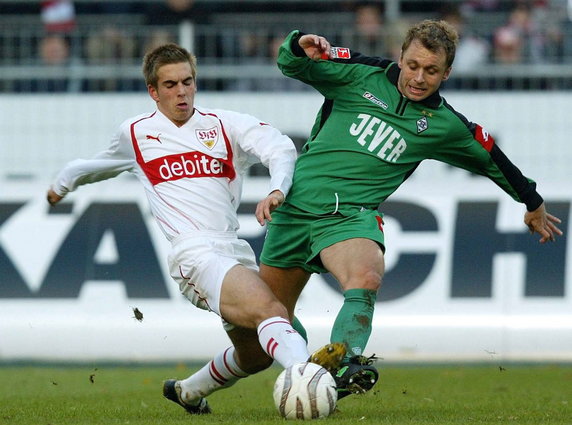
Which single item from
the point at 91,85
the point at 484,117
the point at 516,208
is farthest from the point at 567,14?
the point at 91,85

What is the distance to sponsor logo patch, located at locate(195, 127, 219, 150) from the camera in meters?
8.02

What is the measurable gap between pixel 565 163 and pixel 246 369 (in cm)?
730

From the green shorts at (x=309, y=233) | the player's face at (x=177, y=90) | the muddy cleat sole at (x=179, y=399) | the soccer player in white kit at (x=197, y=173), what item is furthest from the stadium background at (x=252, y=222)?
the player's face at (x=177, y=90)

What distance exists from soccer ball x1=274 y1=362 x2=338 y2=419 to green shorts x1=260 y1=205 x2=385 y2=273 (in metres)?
1.02

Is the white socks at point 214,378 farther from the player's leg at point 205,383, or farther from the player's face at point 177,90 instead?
the player's face at point 177,90

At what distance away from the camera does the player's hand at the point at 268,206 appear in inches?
282

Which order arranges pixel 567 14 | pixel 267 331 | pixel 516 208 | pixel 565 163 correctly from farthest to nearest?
pixel 567 14, pixel 565 163, pixel 516 208, pixel 267 331

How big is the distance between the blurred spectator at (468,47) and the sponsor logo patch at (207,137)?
26.0 ft

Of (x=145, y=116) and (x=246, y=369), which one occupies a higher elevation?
(x=145, y=116)

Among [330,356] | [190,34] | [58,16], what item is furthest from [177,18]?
[330,356]

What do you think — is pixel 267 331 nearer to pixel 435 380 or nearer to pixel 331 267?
pixel 331 267

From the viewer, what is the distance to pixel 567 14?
52.6ft

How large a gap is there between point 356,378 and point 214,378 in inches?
74.5

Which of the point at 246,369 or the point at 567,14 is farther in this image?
the point at 567,14
